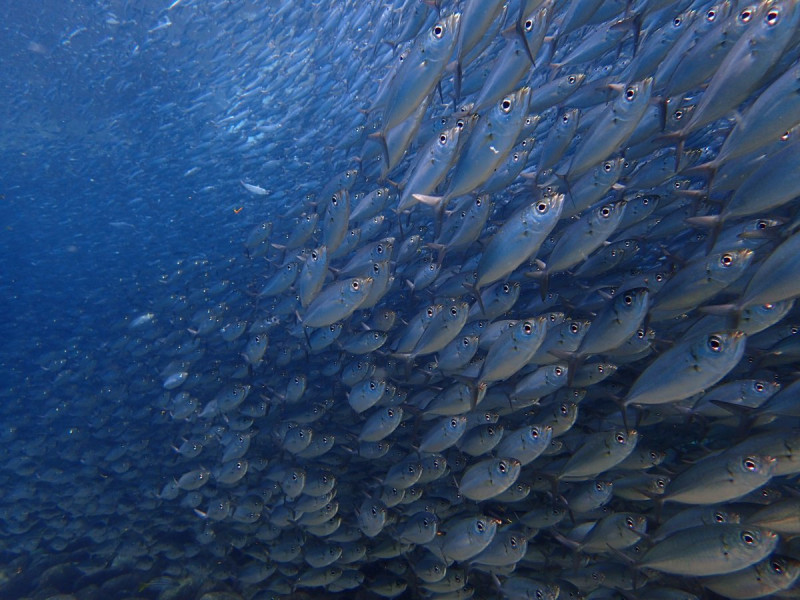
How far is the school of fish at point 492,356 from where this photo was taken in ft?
9.12

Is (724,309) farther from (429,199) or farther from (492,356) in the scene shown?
(429,199)

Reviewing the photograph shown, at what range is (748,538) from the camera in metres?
2.79

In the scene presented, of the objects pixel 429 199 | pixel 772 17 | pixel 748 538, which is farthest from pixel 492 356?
pixel 772 17

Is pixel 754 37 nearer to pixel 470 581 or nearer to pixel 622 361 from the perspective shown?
pixel 622 361

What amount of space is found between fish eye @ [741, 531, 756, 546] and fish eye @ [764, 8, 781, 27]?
10.4ft

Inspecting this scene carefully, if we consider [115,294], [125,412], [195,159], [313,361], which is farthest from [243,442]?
[115,294]

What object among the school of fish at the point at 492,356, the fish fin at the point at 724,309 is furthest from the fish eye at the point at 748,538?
the fish fin at the point at 724,309

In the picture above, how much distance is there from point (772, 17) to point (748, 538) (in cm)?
324

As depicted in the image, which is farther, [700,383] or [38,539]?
[38,539]

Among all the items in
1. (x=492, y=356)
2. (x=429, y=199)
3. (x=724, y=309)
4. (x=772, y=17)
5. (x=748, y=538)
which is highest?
(x=429, y=199)

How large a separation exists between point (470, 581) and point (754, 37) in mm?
7433

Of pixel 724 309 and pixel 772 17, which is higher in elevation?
pixel 772 17

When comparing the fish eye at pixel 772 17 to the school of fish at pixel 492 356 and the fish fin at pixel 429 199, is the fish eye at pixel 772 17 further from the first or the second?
the fish fin at pixel 429 199

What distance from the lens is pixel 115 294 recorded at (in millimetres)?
15852
